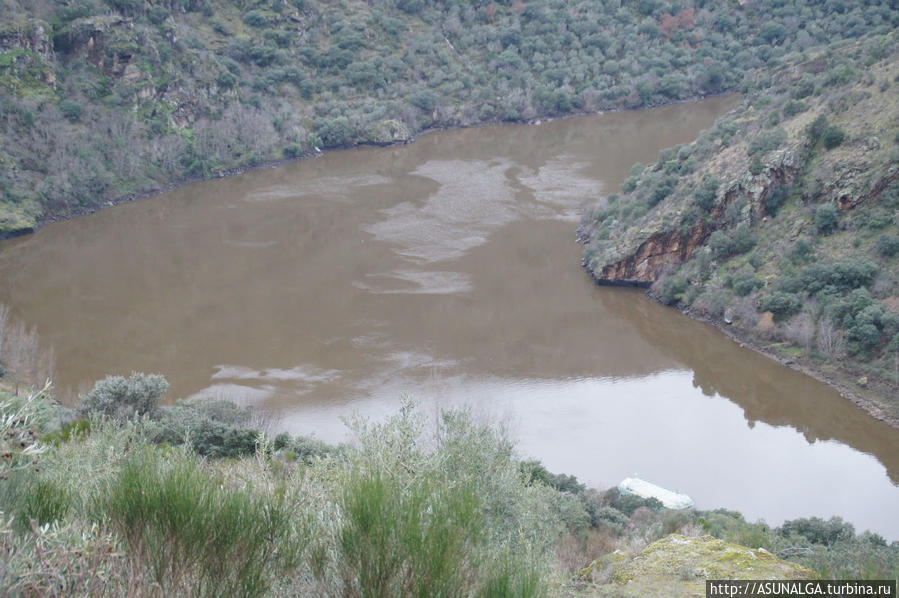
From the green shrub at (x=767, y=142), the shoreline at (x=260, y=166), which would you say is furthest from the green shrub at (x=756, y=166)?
the shoreline at (x=260, y=166)

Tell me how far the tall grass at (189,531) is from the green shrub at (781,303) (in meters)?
29.1

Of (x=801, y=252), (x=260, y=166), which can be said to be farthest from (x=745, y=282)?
(x=260, y=166)

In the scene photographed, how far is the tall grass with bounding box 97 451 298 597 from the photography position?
602cm

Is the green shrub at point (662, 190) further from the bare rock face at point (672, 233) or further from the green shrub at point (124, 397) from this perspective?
the green shrub at point (124, 397)

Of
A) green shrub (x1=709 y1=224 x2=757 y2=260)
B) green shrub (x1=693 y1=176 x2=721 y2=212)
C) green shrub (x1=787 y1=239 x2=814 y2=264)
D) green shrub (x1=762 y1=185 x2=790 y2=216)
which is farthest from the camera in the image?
green shrub (x1=693 y1=176 x2=721 y2=212)

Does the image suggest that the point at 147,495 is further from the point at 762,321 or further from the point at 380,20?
the point at 380,20

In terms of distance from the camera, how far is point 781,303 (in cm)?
3112

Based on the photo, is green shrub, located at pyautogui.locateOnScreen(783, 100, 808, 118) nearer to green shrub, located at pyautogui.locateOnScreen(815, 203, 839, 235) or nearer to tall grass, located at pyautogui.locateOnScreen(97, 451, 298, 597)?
green shrub, located at pyautogui.locateOnScreen(815, 203, 839, 235)

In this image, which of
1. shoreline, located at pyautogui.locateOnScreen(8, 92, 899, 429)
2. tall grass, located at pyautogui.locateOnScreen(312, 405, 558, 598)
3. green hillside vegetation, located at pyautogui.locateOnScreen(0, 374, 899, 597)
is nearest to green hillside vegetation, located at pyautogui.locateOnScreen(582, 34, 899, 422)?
shoreline, located at pyautogui.locateOnScreen(8, 92, 899, 429)

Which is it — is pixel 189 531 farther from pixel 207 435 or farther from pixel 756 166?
pixel 756 166

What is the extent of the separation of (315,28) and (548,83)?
24.5 m

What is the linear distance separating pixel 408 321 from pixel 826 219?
19.1 meters

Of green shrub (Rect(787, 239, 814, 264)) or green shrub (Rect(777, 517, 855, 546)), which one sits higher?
green shrub (Rect(787, 239, 814, 264))

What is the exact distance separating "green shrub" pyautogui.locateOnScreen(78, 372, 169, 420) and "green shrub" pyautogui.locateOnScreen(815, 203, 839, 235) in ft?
90.8
